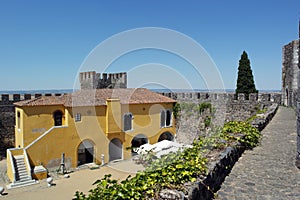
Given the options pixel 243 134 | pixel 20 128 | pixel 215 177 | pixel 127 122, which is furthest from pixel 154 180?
pixel 20 128

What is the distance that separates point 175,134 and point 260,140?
13960 millimetres

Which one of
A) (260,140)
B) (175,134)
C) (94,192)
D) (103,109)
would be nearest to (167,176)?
(94,192)

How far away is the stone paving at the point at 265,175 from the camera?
386 centimetres

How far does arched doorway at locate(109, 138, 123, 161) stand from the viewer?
1861 centimetres

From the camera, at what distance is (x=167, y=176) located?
332 cm

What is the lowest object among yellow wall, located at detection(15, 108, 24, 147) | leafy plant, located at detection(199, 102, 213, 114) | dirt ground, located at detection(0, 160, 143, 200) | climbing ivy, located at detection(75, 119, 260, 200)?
dirt ground, located at detection(0, 160, 143, 200)

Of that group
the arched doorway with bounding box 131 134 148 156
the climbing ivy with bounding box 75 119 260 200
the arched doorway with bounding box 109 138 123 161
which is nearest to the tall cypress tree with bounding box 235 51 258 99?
the arched doorway with bounding box 131 134 148 156

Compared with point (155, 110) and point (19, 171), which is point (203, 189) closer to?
point (19, 171)

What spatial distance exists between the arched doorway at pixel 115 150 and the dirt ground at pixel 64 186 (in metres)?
2.50

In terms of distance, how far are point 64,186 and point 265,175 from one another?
35.7ft

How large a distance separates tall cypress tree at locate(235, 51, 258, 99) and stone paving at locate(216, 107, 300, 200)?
36.5 feet

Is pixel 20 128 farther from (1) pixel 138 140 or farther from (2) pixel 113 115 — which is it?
(1) pixel 138 140

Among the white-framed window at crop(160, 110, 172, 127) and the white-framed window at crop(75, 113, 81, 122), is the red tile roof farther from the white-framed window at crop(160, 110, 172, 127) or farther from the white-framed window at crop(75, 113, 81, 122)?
the white-framed window at crop(160, 110, 172, 127)

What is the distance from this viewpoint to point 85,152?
18.0 metres
